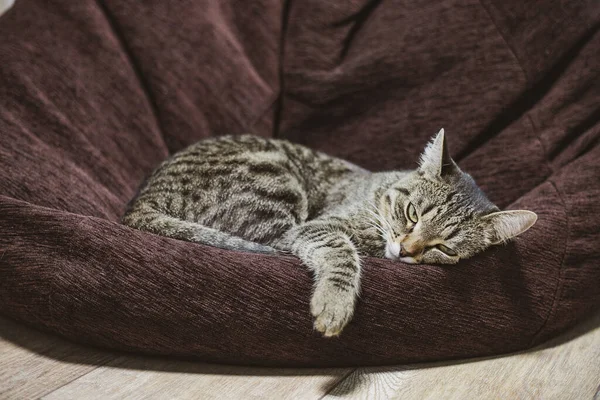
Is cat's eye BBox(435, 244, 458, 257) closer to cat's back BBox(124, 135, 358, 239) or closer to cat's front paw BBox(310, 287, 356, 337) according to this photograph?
cat's front paw BBox(310, 287, 356, 337)

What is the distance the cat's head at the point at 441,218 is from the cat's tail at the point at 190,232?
0.41 meters

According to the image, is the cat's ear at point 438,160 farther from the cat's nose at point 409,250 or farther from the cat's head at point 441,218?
the cat's nose at point 409,250

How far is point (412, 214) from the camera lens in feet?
6.02

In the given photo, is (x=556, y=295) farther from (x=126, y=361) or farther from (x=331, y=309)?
(x=126, y=361)

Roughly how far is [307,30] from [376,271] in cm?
144

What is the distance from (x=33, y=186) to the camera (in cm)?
184

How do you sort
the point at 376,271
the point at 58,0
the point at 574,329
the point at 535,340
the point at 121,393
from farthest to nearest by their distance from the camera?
the point at 58,0 → the point at 574,329 → the point at 535,340 → the point at 376,271 → the point at 121,393

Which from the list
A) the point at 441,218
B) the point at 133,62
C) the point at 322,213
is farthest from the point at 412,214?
the point at 133,62

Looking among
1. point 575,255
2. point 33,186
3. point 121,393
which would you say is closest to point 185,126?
point 33,186

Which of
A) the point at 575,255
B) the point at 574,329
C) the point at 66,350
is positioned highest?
the point at 66,350

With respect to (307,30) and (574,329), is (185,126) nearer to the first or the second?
(307,30)

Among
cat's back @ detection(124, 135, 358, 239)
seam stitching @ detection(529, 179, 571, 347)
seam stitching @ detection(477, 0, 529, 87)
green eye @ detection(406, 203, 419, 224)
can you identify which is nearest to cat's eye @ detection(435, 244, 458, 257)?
green eye @ detection(406, 203, 419, 224)

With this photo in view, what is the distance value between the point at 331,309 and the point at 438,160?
642mm

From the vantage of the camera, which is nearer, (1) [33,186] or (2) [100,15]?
(1) [33,186]
